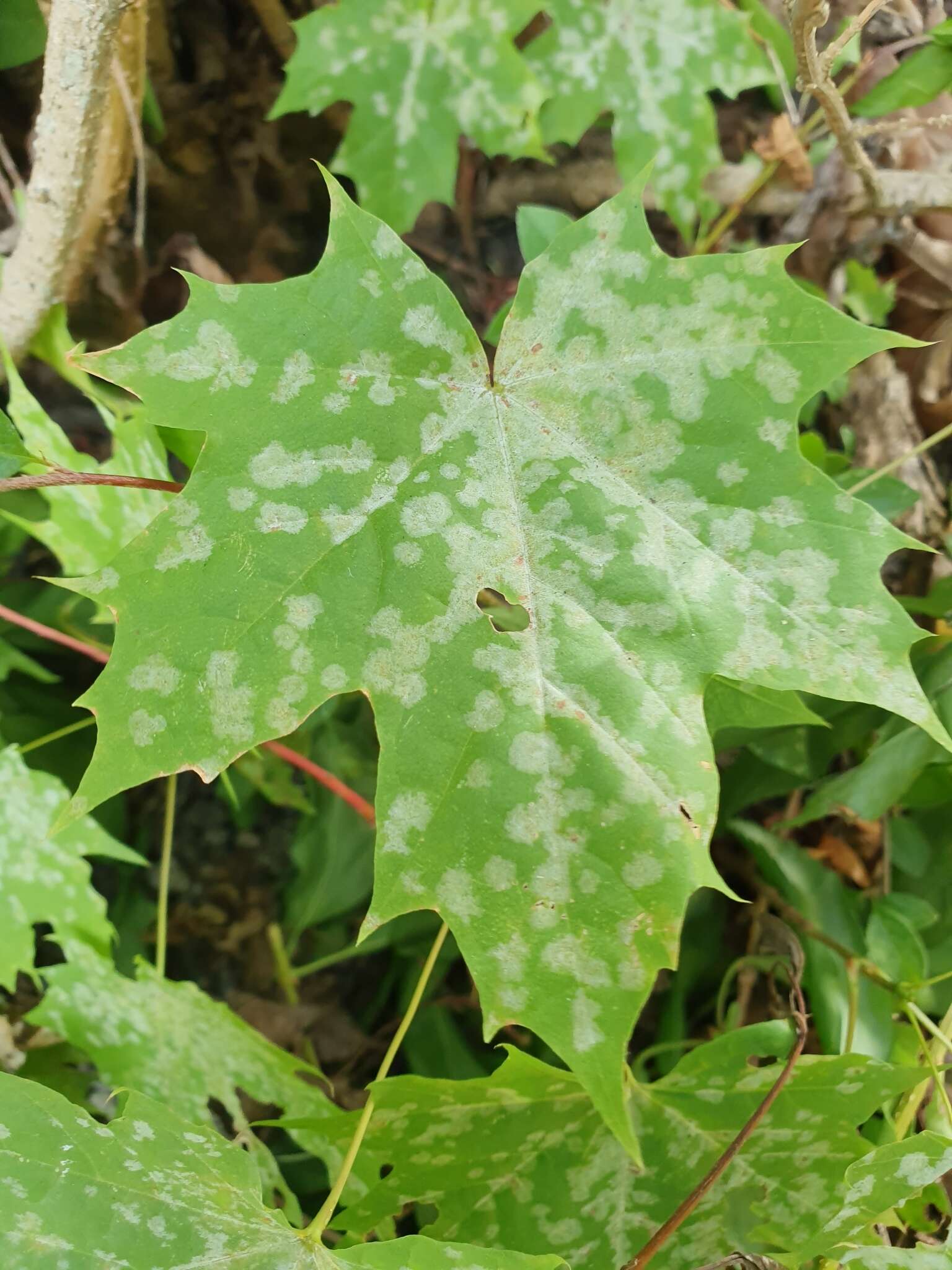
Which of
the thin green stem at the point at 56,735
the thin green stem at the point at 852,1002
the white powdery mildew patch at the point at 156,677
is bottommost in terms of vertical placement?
the thin green stem at the point at 852,1002

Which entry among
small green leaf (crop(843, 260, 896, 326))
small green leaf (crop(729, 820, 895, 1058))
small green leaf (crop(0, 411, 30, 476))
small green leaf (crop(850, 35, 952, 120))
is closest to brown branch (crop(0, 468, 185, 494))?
small green leaf (crop(0, 411, 30, 476))

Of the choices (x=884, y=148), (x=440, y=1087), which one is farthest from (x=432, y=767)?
(x=884, y=148)

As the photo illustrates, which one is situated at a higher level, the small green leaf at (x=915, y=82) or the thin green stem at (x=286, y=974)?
the small green leaf at (x=915, y=82)

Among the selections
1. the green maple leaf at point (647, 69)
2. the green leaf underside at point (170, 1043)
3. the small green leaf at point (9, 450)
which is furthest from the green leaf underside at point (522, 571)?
the green maple leaf at point (647, 69)

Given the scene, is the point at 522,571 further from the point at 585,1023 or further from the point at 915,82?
the point at 915,82

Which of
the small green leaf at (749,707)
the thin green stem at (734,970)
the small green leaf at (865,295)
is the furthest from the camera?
the small green leaf at (865,295)

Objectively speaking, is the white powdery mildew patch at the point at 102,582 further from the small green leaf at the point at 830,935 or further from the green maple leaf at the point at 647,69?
the green maple leaf at the point at 647,69
